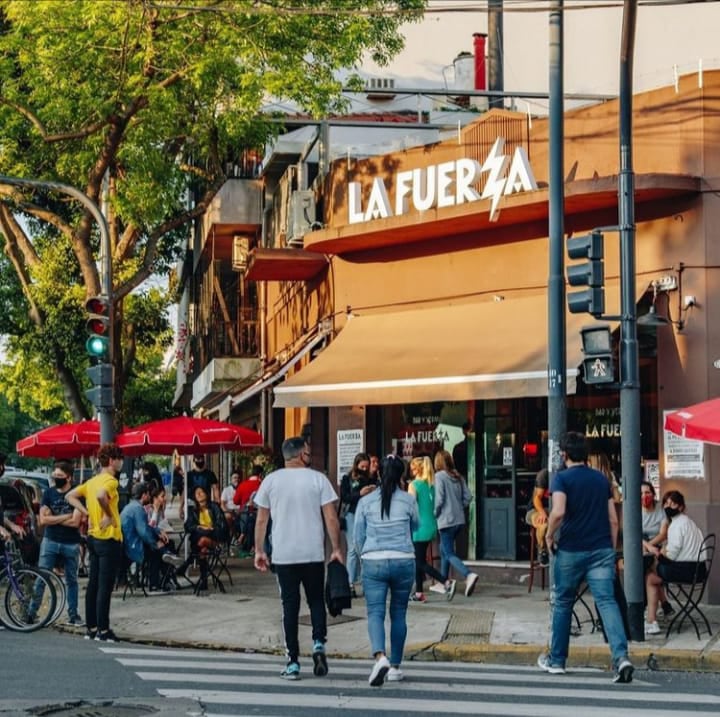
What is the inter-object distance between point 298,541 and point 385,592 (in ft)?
2.55

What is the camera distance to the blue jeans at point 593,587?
1012cm

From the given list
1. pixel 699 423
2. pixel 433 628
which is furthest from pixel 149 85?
pixel 699 423

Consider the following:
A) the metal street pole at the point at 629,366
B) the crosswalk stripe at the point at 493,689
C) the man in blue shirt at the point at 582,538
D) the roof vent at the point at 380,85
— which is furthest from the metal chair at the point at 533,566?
the roof vent at the point at 380,85

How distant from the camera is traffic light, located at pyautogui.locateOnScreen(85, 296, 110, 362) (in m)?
18.0

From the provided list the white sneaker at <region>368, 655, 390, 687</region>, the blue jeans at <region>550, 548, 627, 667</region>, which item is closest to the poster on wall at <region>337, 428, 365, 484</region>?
the blue jeans at <region>550, 548, 627, 667</region>

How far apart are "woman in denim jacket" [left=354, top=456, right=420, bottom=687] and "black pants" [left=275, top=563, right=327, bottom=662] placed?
357mm

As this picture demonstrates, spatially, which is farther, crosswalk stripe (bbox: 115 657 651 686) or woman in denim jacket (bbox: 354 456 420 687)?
crosswalk stripe (bbox: 115 657 651 686)

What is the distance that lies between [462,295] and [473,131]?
7.40 feet

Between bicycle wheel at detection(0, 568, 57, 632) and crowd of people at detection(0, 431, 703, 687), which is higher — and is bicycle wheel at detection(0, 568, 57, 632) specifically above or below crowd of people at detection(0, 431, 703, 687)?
below

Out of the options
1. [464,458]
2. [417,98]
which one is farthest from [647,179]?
[417,98]

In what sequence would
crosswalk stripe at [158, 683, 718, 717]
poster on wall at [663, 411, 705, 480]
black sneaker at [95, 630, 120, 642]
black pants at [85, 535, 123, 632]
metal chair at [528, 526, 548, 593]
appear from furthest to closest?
metal chair at [528, 526, 548, 593] → poster on wall at [663, 411, 705, 480] → black sneaker at [95, 630, 120, 642] → black pants at [85, 535, 123, 632] → crosswalk stripe at [158, 683, 718, 717]

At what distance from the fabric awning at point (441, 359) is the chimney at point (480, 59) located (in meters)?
11.4

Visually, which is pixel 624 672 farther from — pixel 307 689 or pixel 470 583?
pixel 470 583

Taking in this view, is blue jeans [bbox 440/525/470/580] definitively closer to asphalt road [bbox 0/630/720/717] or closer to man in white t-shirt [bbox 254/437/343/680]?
asphalt road [bbox 0/630/720/717]
